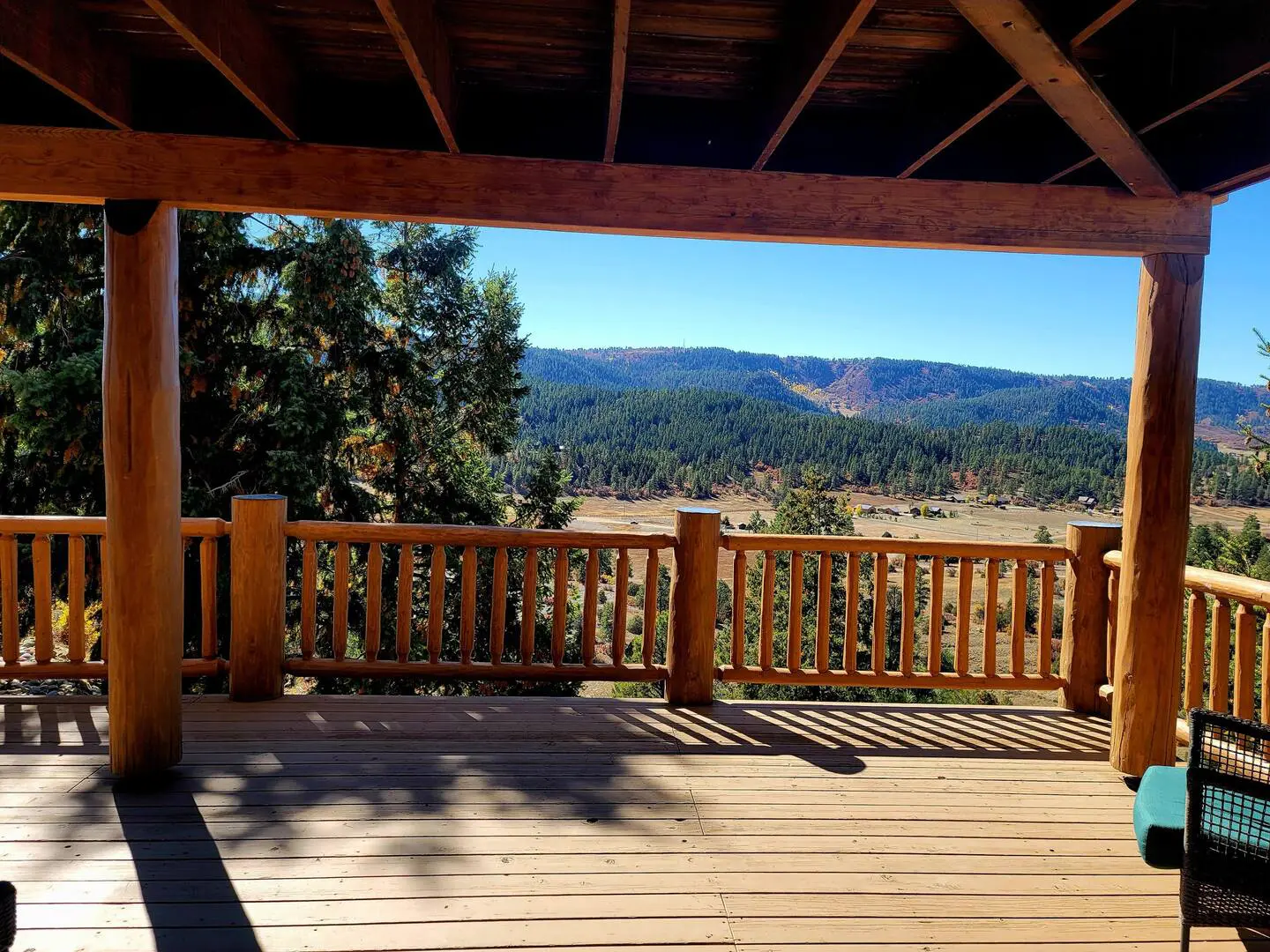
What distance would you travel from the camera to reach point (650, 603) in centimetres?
432

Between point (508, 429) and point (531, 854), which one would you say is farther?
point (508, 429)

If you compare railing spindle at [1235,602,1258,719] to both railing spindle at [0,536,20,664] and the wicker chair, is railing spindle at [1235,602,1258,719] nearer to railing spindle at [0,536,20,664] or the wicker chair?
the wicker chair

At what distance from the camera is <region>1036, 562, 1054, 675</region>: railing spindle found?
4.30 metres

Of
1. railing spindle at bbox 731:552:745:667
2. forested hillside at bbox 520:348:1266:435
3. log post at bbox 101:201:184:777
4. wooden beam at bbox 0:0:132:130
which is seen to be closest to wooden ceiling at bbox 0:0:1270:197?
wooden beam at bbox 0:0:132:130

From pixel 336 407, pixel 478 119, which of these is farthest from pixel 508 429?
pixel 478 119

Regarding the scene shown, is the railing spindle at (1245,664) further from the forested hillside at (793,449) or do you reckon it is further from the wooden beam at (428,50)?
the forested hillside at (793,449)

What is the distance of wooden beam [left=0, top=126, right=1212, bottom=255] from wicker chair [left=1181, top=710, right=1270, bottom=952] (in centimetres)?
217

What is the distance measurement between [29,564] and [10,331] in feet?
8.96

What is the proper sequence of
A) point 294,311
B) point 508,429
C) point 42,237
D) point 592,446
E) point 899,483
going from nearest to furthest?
point 42,237, point 294,311, point 508,429, point 592,446, point 899,483

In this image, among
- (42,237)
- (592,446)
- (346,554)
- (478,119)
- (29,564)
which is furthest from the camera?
(592,446)

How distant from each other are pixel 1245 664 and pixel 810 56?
336cm

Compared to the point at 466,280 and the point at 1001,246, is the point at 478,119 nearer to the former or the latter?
the point at 1001,246

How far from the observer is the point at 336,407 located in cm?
1048

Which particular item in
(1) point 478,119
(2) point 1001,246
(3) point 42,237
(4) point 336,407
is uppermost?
(3) point 42,237
